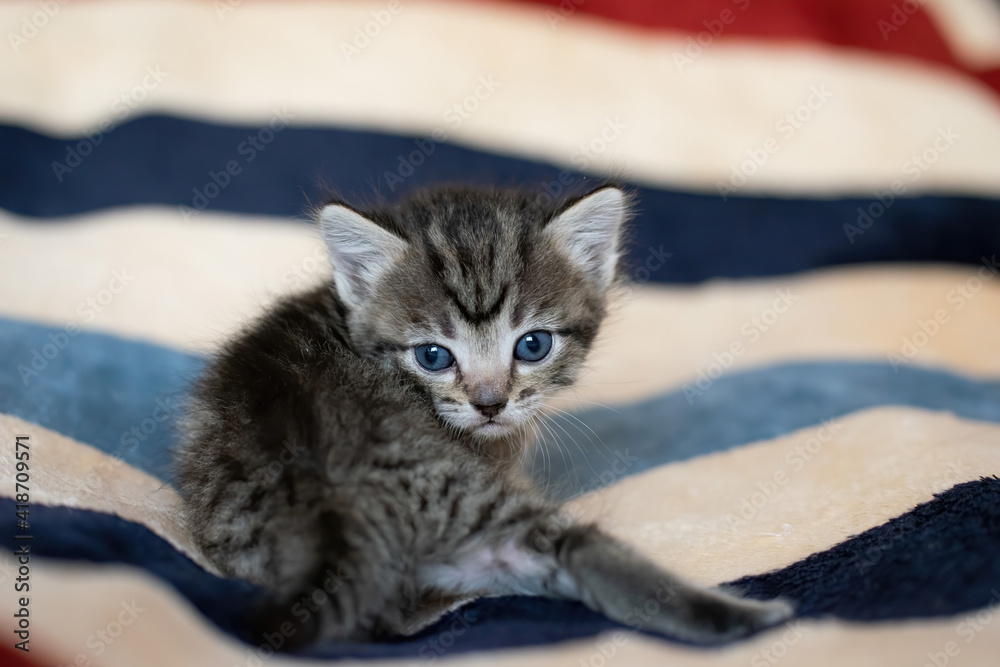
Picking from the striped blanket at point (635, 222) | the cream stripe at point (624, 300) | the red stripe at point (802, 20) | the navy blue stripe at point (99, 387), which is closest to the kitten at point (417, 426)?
the striped blanket at point (635, 222)

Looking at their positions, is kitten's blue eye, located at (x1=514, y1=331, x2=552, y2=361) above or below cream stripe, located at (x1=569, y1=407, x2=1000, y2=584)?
above

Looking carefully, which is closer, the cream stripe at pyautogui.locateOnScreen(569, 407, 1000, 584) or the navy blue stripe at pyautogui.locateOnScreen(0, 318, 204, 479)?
the cream stripe at pyautogui.locateOnScreen(569, 407, 1000, 584)

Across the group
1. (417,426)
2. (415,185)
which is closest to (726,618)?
(417,426)

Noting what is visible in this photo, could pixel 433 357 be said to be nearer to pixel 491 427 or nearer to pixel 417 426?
pixel 491 427

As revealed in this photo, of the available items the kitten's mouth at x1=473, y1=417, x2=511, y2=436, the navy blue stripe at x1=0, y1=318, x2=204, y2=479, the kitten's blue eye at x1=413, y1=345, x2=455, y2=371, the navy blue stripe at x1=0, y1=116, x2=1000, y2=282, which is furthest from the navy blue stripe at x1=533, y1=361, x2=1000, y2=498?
the navy blue stripe at x1=0, y1=318, x2=204, y2=479

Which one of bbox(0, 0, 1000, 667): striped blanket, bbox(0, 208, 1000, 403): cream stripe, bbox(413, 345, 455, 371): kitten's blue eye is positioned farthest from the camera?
bbox(0, 208, 1000, 403): cream stripe

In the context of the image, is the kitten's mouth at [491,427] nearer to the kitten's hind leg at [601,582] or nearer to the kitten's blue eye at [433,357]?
the kitten's blue eye at [433,357]

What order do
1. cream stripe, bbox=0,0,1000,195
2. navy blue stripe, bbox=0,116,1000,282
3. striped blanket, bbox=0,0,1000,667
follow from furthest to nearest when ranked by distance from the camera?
cream stripe, bbox=0,0,1000,195 < navy blue stripe, bbox=0,116,1000,282 < striped blanket, bbox=0,0,1000,667

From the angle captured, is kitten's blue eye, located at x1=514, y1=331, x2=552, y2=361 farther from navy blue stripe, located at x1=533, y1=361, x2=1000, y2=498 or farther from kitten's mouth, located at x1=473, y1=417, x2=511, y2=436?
navy blue stripe, located at x1=533, y1=361, x2=1000, y2=498
